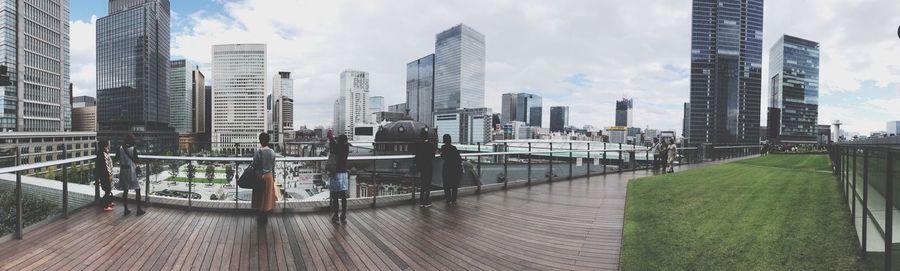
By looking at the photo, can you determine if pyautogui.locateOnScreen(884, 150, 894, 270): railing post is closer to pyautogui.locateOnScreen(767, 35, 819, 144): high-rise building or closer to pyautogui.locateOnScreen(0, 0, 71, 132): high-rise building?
pyautogui.locateOnScreen(0, 0, 71, 132): high-rise building

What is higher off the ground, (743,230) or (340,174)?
(340,174)

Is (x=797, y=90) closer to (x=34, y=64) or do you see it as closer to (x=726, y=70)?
(x=726, y=70)

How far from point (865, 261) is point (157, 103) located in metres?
169

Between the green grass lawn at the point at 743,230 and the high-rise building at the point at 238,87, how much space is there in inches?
5610

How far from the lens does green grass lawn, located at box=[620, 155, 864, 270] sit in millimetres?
3748

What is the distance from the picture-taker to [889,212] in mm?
2797

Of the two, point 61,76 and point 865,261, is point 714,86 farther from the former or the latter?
point 61,76

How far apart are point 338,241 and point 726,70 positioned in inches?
5032

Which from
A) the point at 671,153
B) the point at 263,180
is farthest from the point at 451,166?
the point at 671,153

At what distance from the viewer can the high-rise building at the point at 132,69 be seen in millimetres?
126562

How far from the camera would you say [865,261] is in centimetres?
355

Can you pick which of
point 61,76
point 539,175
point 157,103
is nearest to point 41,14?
point 61,76

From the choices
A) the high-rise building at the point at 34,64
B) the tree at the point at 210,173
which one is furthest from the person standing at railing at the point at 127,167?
the high-rise building at the point at 34,64

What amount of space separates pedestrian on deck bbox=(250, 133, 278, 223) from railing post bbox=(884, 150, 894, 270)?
6871 mm
